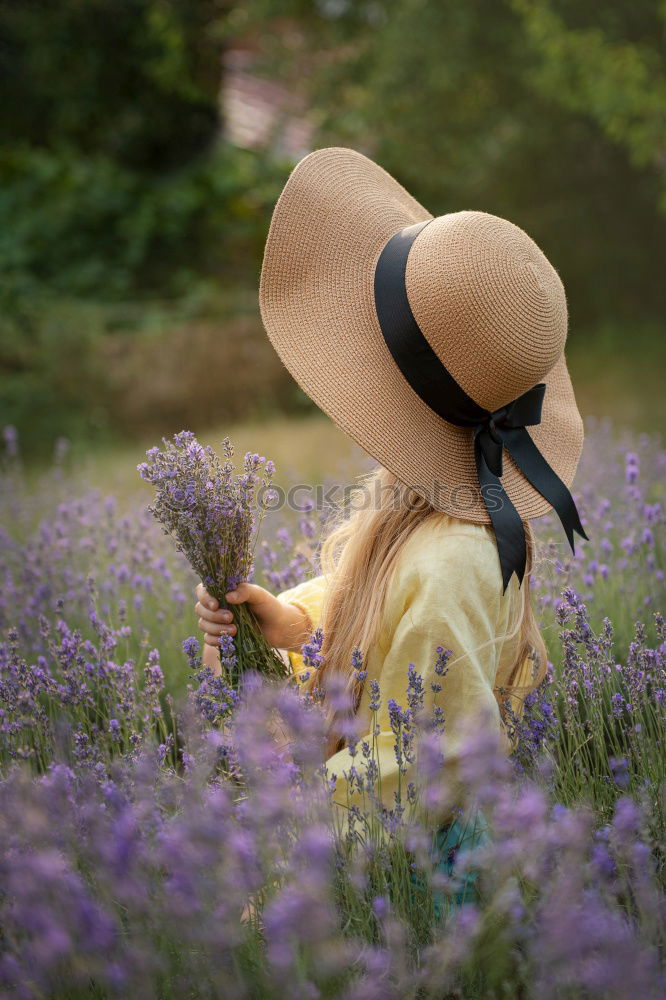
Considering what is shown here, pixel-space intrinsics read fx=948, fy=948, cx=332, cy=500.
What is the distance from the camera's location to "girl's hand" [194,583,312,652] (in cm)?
208

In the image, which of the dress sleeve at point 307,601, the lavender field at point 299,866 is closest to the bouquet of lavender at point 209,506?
the lavender field at point 299,866

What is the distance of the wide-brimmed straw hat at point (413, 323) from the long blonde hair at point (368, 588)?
5.6 inches

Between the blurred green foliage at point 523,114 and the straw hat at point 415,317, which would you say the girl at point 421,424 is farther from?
the blurred green foliage at point 523,114

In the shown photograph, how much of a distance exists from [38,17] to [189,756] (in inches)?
582

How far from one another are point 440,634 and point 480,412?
491 millimetres

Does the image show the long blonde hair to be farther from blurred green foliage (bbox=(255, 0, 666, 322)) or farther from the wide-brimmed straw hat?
blurred green foliage (bbox=(255, 0, 666, 322))

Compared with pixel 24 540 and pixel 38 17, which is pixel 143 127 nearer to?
pixel 38 17

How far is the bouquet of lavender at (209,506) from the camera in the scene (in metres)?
1.93

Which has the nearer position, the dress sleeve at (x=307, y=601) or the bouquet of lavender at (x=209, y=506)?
the bouquet of lavender at (x=209, y=506)

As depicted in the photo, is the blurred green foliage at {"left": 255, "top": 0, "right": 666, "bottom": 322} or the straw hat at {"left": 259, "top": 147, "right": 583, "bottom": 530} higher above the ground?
the blurred green foliage at {"left": 255, "top": 0, "right": 666, "bottom": 322}

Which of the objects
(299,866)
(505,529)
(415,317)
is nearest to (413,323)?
(415,317)

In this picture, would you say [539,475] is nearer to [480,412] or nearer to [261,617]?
[480,412]

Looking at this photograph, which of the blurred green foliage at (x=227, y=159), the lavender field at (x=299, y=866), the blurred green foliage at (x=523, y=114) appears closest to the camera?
the lavender field at (x=299, y=866)

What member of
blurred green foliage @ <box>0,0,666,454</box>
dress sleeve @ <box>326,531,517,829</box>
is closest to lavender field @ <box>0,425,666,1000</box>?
dress sleeve @ <box>326,531,517,829</box>
